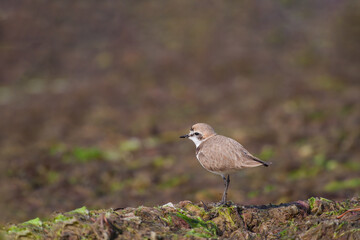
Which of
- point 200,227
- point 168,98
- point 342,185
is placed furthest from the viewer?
point 168,98

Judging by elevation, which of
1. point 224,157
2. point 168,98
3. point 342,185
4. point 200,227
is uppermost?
point 168,98

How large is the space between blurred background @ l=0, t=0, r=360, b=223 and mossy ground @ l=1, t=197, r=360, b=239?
5.04 m

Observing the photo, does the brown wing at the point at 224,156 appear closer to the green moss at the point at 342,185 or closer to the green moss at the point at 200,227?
the green moss at the point at 200,227

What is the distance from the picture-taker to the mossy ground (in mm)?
5949

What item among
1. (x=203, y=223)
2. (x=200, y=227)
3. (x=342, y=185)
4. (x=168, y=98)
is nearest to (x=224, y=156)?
(x=203, y=223)

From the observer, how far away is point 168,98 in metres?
25.3

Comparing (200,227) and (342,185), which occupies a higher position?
(342,185)

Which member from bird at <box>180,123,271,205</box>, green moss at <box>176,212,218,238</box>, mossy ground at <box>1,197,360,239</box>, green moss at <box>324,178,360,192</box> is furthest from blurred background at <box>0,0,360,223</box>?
green moss at <box>176,212,218,238</box>

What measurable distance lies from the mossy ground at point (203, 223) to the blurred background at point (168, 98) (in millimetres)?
5040

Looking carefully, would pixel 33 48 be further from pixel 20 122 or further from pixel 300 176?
pixel 300 176

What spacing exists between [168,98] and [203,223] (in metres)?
18.7

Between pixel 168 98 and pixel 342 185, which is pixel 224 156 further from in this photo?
pixel 168 98

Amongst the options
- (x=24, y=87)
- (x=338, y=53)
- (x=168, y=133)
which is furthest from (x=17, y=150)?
(x=338, y=53)

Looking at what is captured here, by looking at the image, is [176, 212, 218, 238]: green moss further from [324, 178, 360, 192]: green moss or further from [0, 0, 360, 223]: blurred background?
[324, 178, 360, 192]: green moss
